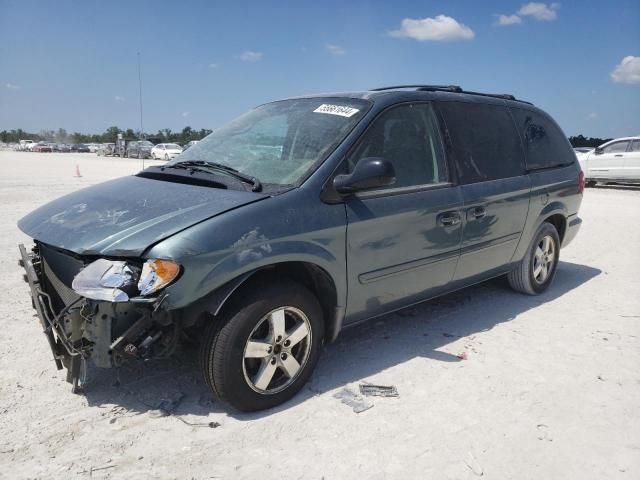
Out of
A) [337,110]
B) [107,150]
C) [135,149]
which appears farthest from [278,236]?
[107,150]

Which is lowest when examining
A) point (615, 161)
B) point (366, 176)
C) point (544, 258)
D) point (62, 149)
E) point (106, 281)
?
point (62, 149)

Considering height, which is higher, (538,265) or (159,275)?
(159,275)

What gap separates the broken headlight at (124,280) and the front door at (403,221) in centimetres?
113

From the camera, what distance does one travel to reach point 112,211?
287 cm

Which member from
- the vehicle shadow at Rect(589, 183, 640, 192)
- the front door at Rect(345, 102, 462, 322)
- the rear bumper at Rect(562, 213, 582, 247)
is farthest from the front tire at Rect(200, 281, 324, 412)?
the vehicle shadow at Rect(589, 183, 640, 192)

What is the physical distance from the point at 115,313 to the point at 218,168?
48.2 inches

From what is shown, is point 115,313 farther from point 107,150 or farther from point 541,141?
point 107,150

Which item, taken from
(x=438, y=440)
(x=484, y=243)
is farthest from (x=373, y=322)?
(x=438, y=440)

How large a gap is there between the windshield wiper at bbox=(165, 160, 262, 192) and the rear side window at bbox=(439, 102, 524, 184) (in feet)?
5.50

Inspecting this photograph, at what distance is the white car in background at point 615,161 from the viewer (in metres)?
15.4

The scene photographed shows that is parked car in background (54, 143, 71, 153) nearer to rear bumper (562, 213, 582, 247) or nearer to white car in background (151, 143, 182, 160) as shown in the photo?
white car in background (151, 143, 182, 160)

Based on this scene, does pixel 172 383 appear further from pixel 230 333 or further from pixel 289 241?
pixel 289 241

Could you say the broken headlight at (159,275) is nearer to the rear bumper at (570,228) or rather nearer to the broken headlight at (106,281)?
the broken headlight at (106,281)

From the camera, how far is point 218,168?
328 cm
